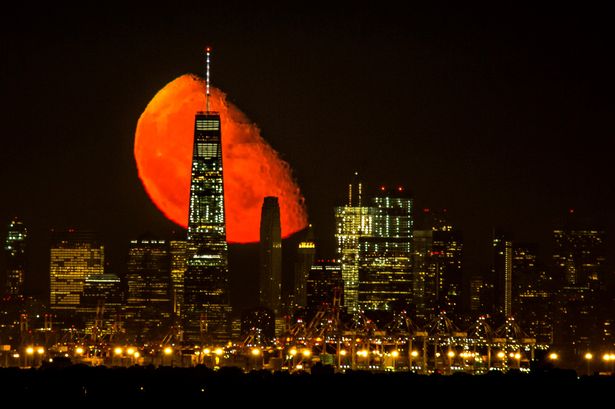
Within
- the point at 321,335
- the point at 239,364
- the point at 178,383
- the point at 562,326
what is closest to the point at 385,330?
the point at 321,335

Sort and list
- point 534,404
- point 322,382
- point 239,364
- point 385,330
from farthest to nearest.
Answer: point 385,330, point 239,364, point 322,382, point 534,404

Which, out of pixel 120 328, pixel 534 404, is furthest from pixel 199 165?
pixel 534 404

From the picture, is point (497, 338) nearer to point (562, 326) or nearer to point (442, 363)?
point (442, 363)

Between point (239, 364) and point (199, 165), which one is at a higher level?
point (199, 165)

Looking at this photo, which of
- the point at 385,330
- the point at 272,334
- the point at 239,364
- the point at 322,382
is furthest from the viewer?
the point at 272,334

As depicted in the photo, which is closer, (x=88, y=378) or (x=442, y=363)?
(x=88, y=378)

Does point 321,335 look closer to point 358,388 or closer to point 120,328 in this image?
point 120,328
